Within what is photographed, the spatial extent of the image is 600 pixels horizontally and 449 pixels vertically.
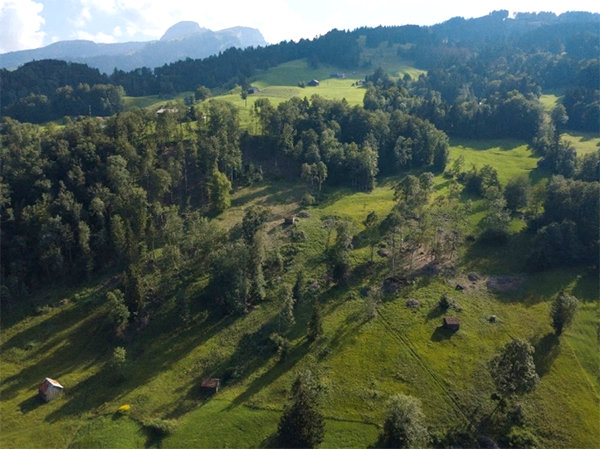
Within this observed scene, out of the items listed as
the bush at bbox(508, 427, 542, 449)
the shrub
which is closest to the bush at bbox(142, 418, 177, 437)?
the bush at bbox(508, 427, 542, 449)

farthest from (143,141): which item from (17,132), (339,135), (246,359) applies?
(246,359)

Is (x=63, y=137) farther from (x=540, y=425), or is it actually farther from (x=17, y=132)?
(x=540, y=425)

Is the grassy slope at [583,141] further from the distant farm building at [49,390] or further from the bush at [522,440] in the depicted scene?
the distant farm building at [49,390]

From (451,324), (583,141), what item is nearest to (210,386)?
(451,324)

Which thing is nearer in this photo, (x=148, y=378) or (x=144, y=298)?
(x=148, y=378)

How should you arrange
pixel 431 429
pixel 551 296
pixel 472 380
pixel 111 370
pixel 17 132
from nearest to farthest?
pixel 431 429
pixel 472 380
pixel 111 370
pixel 551 296
pixel 17 132

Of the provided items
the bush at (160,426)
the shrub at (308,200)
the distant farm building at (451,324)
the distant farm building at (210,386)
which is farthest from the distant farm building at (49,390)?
the shrub at (308,200)
